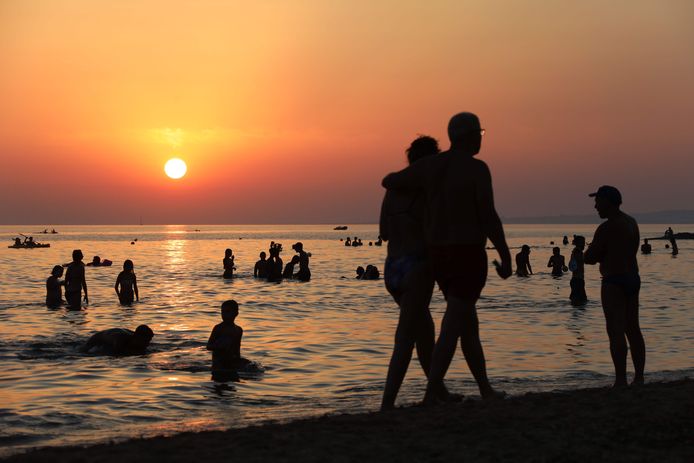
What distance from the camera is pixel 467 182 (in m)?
6.05

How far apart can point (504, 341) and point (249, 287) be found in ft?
61.6

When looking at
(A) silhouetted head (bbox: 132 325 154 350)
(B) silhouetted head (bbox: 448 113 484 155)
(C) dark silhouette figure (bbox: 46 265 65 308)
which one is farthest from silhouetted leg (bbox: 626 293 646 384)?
(C) dark silhouette figure (bbox: 46 265 65 308)

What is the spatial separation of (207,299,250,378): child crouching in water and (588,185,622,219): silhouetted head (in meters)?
6.05

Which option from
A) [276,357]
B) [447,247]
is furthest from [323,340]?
[447,247]

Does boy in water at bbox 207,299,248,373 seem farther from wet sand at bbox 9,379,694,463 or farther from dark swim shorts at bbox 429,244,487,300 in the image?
dark swim shorts at bbox 429,244,487,300

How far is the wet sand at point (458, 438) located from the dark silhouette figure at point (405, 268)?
0.45 meters

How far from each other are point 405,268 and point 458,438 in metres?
1.44

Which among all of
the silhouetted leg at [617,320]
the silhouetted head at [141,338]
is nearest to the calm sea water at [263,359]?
the silhouetted head at [141,338]

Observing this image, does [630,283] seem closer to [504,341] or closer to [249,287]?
[504,341]

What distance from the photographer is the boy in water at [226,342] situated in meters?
12.2

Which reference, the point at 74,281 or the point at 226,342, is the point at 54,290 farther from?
the point at 226,342

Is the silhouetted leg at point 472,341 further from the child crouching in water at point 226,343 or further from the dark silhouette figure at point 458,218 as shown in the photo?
the child crouching in water at point 226,343

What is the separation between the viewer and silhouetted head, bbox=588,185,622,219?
7.95 metres

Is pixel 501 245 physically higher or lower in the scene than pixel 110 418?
higher
